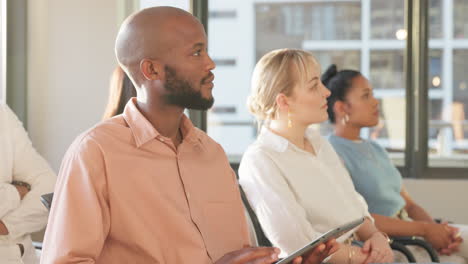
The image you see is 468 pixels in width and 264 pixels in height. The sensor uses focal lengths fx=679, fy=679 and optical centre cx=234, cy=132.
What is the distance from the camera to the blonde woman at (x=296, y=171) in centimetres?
239

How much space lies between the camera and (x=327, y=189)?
2.59 meters

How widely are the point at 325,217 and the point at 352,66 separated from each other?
2.28m

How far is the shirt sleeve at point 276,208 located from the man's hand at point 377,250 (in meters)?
0.24

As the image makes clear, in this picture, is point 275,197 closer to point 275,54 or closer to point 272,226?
point 272,226

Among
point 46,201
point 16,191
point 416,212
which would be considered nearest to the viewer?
point 46,201

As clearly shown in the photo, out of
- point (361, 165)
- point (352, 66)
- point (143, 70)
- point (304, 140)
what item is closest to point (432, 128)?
point (352, 66)

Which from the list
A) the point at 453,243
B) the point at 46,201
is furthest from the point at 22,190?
the point at 453,243

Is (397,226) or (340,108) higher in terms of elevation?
(340,108)

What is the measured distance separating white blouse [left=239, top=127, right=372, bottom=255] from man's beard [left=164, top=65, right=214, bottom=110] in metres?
0.79

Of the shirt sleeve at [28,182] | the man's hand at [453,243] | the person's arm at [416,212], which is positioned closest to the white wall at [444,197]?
the person's arm at [416,212]

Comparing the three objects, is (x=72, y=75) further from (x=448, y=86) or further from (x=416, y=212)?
(x=448, y=86)

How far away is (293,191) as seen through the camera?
251 centimetres

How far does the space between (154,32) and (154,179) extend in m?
0.36

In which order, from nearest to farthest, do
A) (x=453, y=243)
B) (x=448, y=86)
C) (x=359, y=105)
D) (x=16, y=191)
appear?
(x=16, y=191), (x=453, y=243), (x=359, y=105), (x=448, y=86)
